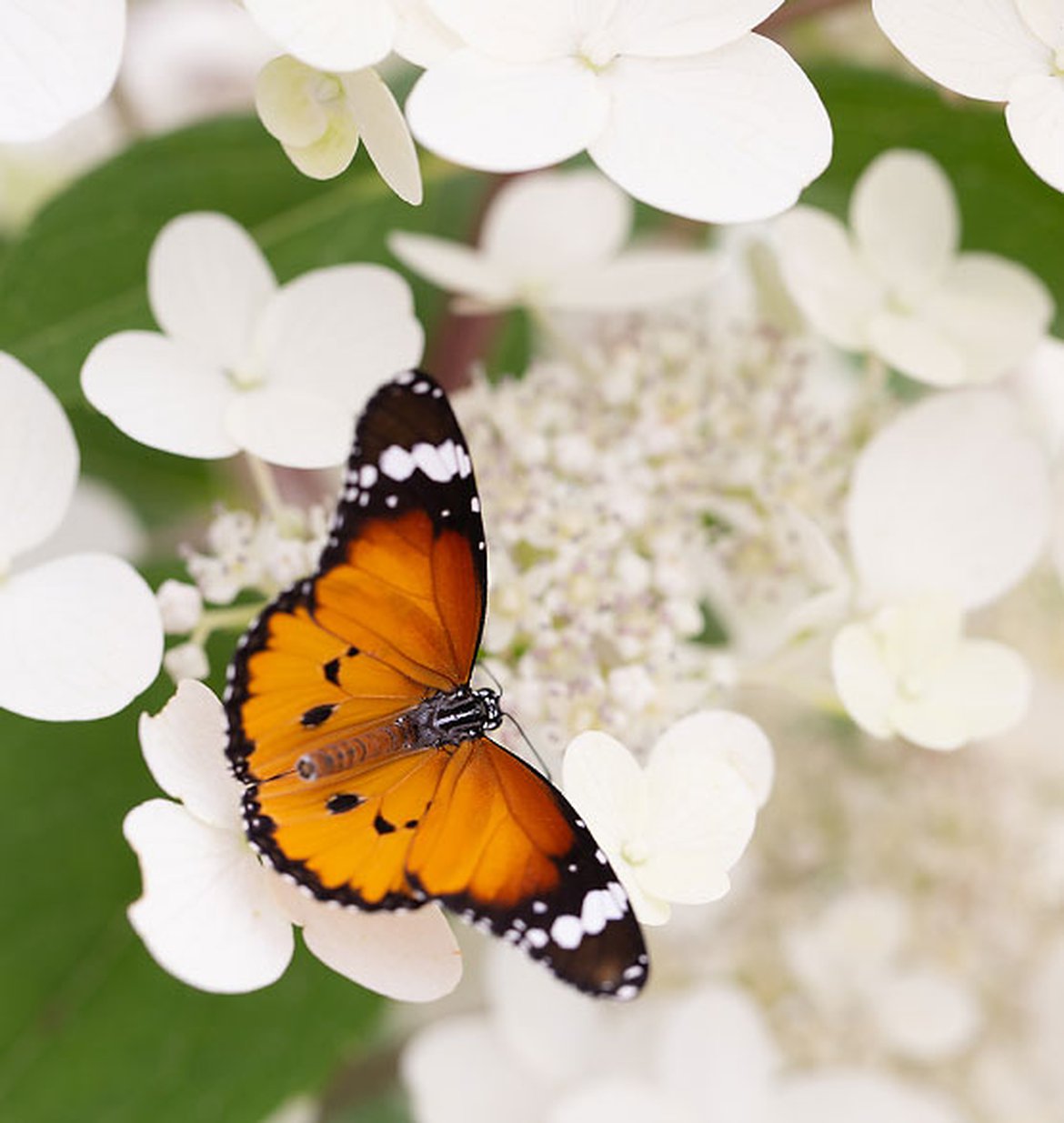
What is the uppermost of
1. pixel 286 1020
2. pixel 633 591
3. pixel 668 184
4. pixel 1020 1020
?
pixel 668 184

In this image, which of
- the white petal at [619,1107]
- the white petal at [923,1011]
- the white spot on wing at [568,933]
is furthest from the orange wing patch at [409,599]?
the white petal at [923,1011]

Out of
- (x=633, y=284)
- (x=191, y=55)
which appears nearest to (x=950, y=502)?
(x=633, y=284)

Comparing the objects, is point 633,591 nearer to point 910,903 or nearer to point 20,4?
point 20,4

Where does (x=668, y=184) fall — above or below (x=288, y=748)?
above

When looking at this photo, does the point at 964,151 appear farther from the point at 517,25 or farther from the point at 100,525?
the point at 100,525

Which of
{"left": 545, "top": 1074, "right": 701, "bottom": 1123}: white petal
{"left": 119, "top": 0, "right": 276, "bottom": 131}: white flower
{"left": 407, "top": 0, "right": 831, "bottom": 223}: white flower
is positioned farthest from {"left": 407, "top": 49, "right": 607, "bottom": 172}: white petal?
{"left": 119, "top": 0, "right": 276, "bottom": 131}: white flower

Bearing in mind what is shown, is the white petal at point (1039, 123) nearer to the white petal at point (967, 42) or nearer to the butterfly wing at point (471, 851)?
the white petal at point (967, 42)

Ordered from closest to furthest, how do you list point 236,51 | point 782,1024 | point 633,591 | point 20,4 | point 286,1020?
point 20,4 → point 633,591 → point 286,1020 → point 782,1024 → point 236,51

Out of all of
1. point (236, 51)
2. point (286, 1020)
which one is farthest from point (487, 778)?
point (236, 51)
